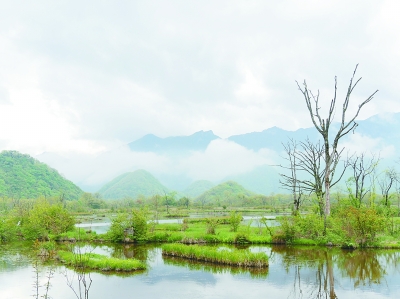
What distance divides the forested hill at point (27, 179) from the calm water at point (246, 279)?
111408 millimetres

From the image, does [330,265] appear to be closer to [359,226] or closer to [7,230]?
[359,226]

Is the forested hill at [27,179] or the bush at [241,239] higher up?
the forested hill at [27,179]

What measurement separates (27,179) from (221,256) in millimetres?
136004

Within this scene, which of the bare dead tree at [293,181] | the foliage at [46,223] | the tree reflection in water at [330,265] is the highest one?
the bare dead tree at [293,181]

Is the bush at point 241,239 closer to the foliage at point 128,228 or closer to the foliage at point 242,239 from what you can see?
the foliage at point 242,239

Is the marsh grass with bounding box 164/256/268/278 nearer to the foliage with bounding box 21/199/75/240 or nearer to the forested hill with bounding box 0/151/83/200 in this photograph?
the foliage with bounding box 21/199/75/240

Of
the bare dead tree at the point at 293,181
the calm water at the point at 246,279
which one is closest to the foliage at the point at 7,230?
the calm water at the point at 246,279

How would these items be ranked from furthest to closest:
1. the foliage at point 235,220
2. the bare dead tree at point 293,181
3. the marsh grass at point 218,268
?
the foliage at point 235,220 → the bare dead tree at point 293,181 → the marsh grass at point 218,268

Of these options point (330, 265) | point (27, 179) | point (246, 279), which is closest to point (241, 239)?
point (330, 265)

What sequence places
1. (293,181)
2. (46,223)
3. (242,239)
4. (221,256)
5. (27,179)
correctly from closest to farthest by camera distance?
1. (221,256)
2. (242,239)
3. (46,223)
4. (293,181)
5. (27,179)

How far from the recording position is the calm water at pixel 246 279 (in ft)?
59.6

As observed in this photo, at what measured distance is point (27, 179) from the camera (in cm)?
14262

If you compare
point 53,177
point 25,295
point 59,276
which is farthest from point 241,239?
point 53,177

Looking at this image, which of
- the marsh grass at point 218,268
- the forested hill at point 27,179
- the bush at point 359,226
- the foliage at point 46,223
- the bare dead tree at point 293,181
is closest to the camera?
the marsh grass at point 218,268
